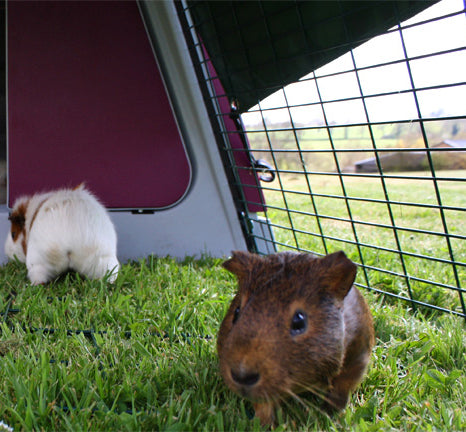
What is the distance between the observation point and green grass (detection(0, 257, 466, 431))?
137cm

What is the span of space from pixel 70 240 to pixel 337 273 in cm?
183

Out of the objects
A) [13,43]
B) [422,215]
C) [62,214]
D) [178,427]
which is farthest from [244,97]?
[422,215]

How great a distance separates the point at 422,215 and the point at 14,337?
409 centimetres

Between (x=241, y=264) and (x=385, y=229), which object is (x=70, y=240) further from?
(x=385, y=229)

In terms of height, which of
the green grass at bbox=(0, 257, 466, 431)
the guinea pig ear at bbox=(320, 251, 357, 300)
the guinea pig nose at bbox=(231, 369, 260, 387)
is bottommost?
the green grass at bbox=(0, 257, 466, 431)

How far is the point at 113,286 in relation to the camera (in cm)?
271

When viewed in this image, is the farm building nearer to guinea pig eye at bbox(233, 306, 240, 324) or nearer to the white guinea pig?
the white guinea pig

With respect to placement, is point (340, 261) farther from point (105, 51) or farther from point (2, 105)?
point (2, 105)

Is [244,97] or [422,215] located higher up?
[244,97]

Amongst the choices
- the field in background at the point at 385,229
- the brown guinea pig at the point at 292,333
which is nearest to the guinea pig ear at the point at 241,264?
the brown guinea pig at the point at 292,333

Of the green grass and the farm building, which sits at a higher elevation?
the green grass

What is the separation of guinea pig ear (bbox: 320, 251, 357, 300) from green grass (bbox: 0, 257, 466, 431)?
32 cm

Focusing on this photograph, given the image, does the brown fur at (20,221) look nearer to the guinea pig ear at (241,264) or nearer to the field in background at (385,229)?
the field in background at (385,229)

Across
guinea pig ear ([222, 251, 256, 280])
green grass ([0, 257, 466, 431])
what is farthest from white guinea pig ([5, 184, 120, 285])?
guinea pig ear ([222, 251, 256, 280])
